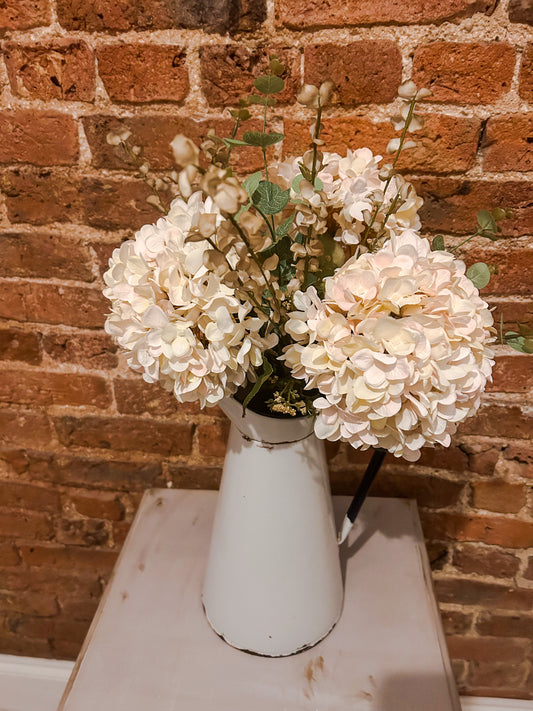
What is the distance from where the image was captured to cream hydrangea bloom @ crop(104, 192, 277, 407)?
1.62ft

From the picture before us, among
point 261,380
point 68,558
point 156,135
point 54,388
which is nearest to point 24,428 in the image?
point 54,388

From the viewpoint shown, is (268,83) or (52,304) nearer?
(268,83)

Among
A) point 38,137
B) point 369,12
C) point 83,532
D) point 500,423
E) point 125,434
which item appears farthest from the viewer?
point 83,532

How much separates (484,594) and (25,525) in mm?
942

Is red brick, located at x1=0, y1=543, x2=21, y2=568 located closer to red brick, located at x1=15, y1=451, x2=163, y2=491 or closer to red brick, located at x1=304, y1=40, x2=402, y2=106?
red brick, located at x1=15, y1=451, x2=163, y2=491

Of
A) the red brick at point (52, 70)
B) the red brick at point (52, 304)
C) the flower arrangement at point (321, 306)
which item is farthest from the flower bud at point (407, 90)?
the red brick at point (52, 304)

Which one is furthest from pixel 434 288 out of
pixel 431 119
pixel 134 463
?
pixel 134 463

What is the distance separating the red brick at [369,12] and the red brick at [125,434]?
671 millimetres

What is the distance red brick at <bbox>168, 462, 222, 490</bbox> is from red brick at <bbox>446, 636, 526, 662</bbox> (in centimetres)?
60

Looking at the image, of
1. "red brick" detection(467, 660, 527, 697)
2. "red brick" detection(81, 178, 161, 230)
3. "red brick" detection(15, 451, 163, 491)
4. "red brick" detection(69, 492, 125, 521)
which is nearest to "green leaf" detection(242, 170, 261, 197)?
"red brick" detection(81, 178, 161, 230)

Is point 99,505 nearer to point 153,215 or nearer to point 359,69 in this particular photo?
point 153,215

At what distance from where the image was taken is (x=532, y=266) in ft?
2.73

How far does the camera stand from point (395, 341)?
46 cm

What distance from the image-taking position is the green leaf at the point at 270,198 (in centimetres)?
53
